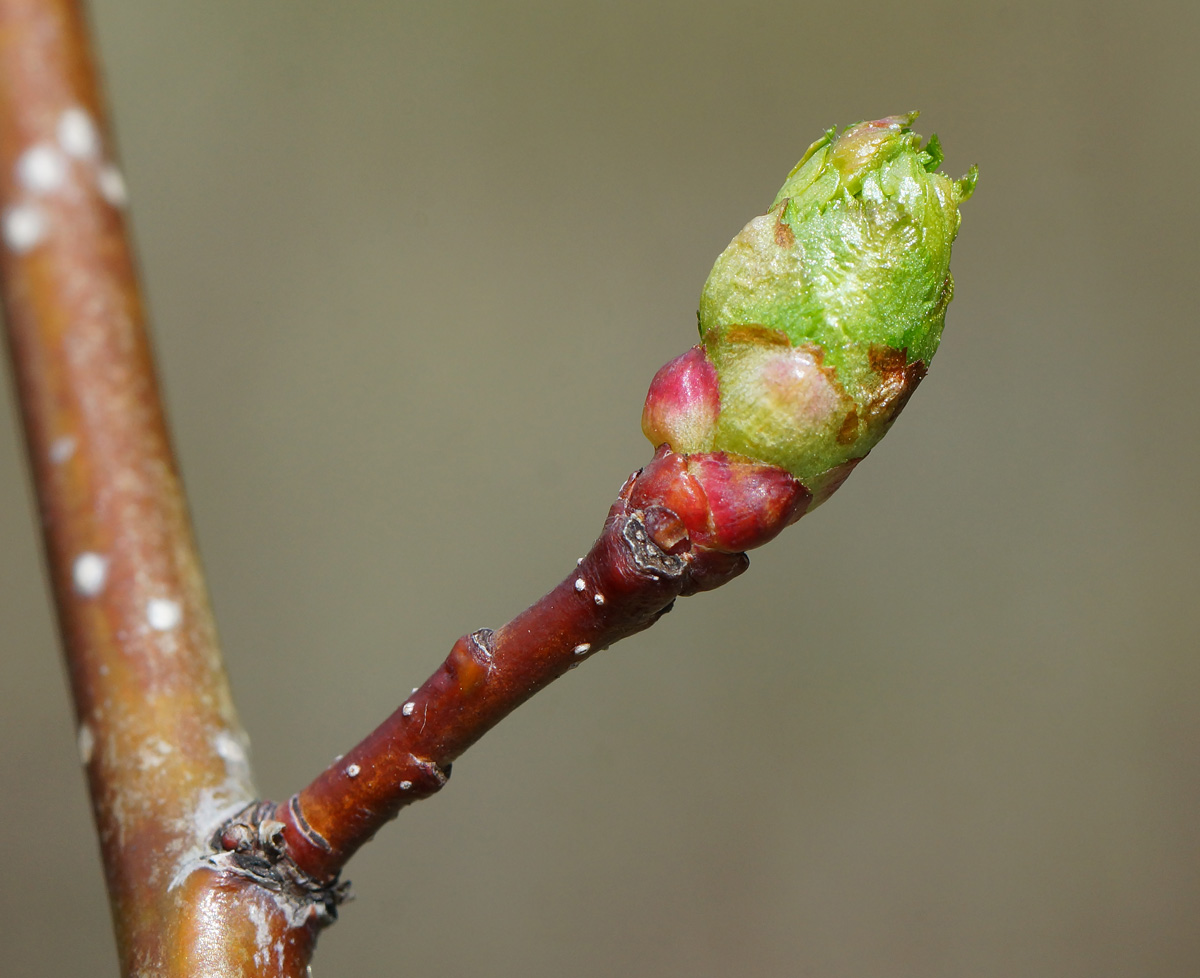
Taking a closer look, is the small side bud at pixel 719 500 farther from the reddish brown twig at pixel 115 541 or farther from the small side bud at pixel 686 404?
the reddish brown twig at pixel 115 541

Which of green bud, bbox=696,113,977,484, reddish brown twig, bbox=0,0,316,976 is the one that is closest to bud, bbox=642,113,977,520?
green bud, bbox=696,113,977,484

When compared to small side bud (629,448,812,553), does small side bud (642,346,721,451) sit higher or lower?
higher

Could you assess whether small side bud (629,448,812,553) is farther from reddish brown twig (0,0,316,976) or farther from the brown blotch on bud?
reddish brown twig (0,0,316,976)

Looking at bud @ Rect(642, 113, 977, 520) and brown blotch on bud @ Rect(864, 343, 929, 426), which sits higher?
bud @ Rect(642, 113, 977, 520)

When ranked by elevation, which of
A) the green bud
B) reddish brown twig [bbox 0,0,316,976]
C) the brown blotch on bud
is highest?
reddish brown twig [bbox 0,0,316,976]

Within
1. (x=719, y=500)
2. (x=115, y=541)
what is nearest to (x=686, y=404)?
(x=719, y=500)

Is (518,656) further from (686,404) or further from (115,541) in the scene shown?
(115,541)

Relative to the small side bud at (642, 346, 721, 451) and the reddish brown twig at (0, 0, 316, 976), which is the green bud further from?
the reddish brown twig at (0, 0, 316, 976)
